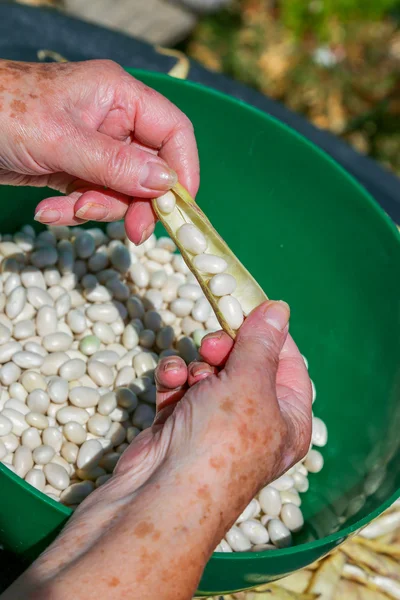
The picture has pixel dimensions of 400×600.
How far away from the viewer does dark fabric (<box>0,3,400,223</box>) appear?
1.55 meters

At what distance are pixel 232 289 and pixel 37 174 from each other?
1.20 feet

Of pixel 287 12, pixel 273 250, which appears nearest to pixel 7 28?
pixel 273 250

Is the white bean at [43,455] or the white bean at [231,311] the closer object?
the white bean at [231,311]

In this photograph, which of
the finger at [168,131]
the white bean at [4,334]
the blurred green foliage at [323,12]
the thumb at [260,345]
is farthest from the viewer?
the blurred green foliage at [323,12]

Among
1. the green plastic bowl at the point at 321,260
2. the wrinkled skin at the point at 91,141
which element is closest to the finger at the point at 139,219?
the wrinkled skin at the point at 91,141

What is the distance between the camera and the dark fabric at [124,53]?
1547 millimetres

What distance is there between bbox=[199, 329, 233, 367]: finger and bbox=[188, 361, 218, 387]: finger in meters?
0.01

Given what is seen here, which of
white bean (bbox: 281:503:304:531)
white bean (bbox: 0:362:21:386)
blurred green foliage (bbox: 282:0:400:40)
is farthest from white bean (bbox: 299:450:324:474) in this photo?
blurred green foliage (bbox: 282:0:400:40)

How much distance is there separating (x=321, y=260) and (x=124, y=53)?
69 cm

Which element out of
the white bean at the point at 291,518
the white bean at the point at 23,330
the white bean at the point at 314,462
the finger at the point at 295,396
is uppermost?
the finger at the point at 295,396

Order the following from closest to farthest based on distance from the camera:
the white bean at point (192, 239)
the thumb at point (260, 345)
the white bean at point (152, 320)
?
the thumb at point (260, 345) → the white bean at point (192, 239) → the white bean at point (152, 320)

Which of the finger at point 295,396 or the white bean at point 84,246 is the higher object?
the finger at point 295,396

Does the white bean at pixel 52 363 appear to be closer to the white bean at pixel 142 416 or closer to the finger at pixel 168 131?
the white bean at pixel 142 416

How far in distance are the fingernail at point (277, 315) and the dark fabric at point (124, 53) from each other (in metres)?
0.70
